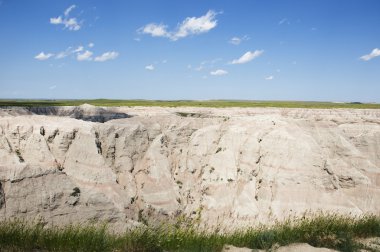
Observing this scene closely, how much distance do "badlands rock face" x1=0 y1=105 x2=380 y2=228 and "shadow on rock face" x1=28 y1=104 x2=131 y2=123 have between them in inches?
746

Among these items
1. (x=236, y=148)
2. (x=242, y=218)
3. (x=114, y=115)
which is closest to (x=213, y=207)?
(x=242, y=218)

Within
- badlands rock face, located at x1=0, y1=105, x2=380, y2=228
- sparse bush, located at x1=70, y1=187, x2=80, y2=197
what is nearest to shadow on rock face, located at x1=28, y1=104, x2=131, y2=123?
badlands rock face, located at x1=0, y1=105, x2=380, y2=228

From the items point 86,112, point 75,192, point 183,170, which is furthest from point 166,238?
point 86,112

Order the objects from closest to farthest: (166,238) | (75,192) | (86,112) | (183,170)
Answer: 1. (166,238)
2. (75,192)
3. (183,170)
4. (86,112)

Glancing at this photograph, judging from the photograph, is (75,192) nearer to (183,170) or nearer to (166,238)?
(183,170)

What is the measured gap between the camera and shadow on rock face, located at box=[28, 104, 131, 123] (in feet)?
175

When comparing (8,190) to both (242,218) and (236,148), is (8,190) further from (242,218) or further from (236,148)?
(236,148)

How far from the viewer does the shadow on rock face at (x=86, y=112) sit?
53.4m

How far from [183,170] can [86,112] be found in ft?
101

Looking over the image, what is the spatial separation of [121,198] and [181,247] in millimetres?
19539

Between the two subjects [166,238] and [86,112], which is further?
[86,112]

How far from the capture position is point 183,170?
3272 cm

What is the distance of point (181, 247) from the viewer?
7809 millimetres

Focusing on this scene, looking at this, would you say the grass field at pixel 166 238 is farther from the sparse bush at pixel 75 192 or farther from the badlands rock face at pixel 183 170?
the sparse bush at pixel 75 192
